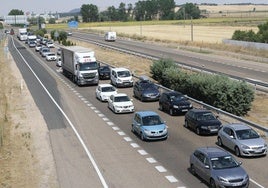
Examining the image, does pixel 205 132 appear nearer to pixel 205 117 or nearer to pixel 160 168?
pixel 205 117

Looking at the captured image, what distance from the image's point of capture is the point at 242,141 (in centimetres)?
2431

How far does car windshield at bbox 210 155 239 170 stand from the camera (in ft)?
65.7

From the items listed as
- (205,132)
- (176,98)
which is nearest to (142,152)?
(205,132)

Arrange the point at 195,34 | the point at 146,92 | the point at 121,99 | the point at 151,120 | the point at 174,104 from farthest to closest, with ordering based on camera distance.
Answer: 1. the point at 195,34
2. the point at 146,92
3. the point at 121,99
4. the point at 174,104
5. the point at 151,120

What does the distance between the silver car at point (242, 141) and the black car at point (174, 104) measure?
28.1 feet

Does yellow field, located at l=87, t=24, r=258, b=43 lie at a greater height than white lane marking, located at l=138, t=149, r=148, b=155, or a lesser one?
greater

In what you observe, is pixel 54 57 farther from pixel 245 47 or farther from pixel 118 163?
pixel 118 163

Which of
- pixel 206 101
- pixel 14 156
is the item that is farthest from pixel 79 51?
pixel 14 156

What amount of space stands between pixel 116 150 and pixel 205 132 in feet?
18.8

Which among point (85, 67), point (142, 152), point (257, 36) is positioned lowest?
point (142, 152)

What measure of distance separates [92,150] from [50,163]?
303 cm

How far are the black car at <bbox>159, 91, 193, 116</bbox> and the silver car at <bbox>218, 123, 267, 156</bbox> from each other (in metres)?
8.57

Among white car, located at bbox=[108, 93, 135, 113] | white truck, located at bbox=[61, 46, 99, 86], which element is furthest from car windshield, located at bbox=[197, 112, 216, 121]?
white truck, located at bbox=[61, 46, 99, 86]

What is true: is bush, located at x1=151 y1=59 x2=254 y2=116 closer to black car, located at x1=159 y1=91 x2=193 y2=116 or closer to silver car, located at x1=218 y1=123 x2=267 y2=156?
black car, located at x1=159 y1=91 x2=193 y2=116
